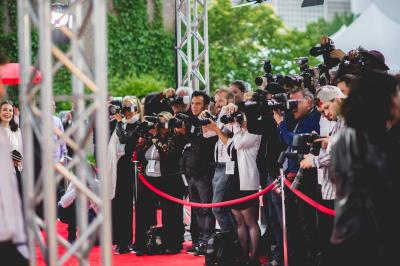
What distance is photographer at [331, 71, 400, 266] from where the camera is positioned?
4148 millimetres

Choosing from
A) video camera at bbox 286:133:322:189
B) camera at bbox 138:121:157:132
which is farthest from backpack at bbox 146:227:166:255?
video camera at bbox 286:133:322:189

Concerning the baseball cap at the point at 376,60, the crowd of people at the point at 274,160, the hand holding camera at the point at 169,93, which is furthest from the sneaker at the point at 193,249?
the baseball cap at the point at 376,60

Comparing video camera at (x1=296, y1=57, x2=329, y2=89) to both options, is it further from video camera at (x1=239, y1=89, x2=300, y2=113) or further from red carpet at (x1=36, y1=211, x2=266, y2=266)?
red carpet at (x1=36, y1=211, x2=266, y2=266)

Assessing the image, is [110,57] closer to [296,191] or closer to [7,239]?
[296,191]

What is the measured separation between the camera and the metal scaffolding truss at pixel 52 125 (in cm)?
449

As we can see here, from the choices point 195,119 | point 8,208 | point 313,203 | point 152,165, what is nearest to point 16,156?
point 152,165

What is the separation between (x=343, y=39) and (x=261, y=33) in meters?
19.4

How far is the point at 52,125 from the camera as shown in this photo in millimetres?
4637

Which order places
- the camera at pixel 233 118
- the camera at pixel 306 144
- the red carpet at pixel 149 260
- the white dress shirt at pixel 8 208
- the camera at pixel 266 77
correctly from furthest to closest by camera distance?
the red carpet at pixel 149 260 → the camera at pixel 266 77 → the camera at pixel 233 118 → the camera at pixel 306 144 → the white dress shirt at pixel 8 208

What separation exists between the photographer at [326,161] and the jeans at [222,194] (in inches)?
54.8

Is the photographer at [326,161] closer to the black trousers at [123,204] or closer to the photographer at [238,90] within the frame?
the photographer at [238,90]

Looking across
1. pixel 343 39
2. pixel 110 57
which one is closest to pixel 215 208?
pixel 343 39

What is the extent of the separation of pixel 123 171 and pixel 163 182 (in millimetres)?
574

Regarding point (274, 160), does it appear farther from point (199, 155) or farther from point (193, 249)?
point (193, 249)
